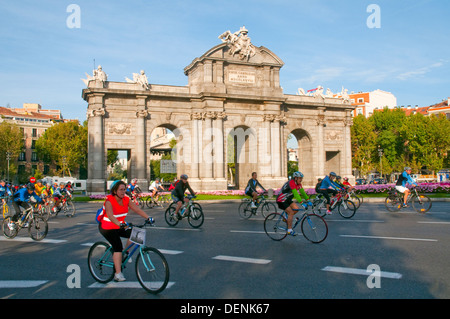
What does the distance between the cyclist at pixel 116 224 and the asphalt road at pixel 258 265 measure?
44 centimetres

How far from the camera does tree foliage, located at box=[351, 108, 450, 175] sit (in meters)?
61.7

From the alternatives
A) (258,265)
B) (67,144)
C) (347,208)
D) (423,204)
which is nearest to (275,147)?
(423,204)

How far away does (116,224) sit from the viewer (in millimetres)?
6535

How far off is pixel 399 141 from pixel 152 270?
68.7 meters

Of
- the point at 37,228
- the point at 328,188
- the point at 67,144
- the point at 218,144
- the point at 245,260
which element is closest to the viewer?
the point at 245,260

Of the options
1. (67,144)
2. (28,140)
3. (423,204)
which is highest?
(28,140)

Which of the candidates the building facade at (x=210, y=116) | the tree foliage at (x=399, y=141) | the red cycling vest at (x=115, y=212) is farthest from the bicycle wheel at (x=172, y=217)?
the tree foliage at (x=399, y=141)

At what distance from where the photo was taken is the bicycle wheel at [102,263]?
684 centimetres

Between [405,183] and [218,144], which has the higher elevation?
[218,144]

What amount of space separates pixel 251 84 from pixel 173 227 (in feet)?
83.6

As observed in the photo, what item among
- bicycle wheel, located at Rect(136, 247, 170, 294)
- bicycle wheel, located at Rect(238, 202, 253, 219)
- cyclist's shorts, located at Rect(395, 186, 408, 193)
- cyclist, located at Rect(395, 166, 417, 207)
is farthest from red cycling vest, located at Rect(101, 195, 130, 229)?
cyclist's shorts, located at Rect(395, 186, 408, 193)

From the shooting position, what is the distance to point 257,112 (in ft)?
123

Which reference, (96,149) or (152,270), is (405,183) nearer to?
(152,270)
